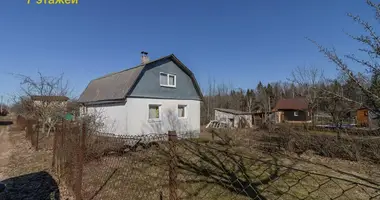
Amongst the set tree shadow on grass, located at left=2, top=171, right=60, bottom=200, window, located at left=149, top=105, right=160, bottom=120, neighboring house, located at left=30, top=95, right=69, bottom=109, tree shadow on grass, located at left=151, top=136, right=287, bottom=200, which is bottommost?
tree shadow on grass, located at left=151, top=136, right=287, bottom=200

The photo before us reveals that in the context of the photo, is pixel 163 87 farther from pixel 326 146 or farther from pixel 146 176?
pixel 326 146

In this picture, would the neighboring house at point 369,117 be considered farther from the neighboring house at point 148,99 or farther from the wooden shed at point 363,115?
the neighboring house at point 148,99

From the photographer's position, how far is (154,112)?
40.7ft

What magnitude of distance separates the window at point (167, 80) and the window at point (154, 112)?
1.59 m

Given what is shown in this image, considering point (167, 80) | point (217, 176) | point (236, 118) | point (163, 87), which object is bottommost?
point (217, 176)

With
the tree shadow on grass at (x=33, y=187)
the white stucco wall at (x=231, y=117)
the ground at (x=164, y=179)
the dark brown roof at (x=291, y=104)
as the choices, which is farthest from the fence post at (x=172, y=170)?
the dark brown roof at (x=291, y=104)

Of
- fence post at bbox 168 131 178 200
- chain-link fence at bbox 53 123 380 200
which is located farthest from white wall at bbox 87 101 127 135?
fence post at bbox 168 131 178 200

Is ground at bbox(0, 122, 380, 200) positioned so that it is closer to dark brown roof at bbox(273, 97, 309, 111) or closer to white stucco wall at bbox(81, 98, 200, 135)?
white stucco wall at bbox(81, 98, 200, 135)

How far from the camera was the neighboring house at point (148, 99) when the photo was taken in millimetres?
11062

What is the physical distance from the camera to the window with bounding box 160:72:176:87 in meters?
13.0

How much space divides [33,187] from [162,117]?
8.25 metres

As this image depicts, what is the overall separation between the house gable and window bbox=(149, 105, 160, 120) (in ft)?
2.29

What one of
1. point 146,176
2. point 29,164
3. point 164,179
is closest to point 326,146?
point 164,179

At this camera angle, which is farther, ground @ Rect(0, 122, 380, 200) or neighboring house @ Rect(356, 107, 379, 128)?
ground @ Rect(0, 122, 380, 200)
